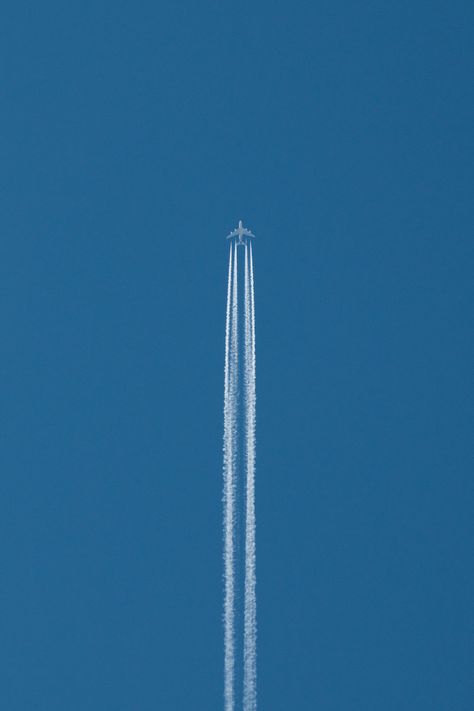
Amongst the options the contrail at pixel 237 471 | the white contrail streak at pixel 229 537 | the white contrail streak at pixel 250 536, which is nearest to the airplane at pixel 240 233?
the contrail at pixel 237 471

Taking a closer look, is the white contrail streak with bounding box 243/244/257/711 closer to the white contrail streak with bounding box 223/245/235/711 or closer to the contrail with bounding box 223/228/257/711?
the contrail with bounding box 223/228/257/711

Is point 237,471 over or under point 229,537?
over

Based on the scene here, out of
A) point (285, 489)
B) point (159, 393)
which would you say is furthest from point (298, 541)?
point (159, 393)

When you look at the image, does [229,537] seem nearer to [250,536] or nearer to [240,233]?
[250,536]

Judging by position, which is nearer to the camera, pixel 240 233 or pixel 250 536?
pixel 250 536

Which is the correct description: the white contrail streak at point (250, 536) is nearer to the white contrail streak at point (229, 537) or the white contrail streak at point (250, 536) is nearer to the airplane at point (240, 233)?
the white contrail streak at point (229, 537)

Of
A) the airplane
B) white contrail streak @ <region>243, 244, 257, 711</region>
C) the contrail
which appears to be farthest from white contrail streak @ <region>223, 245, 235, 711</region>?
the airplane

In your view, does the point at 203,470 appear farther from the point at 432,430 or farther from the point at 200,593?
the point at 432,430

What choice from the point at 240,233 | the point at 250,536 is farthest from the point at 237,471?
→ the point at 240,233

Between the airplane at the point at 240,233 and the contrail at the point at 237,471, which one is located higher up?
the airplane at the point at 240,233

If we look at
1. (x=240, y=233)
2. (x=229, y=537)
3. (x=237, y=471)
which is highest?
(x=240, y=233)
